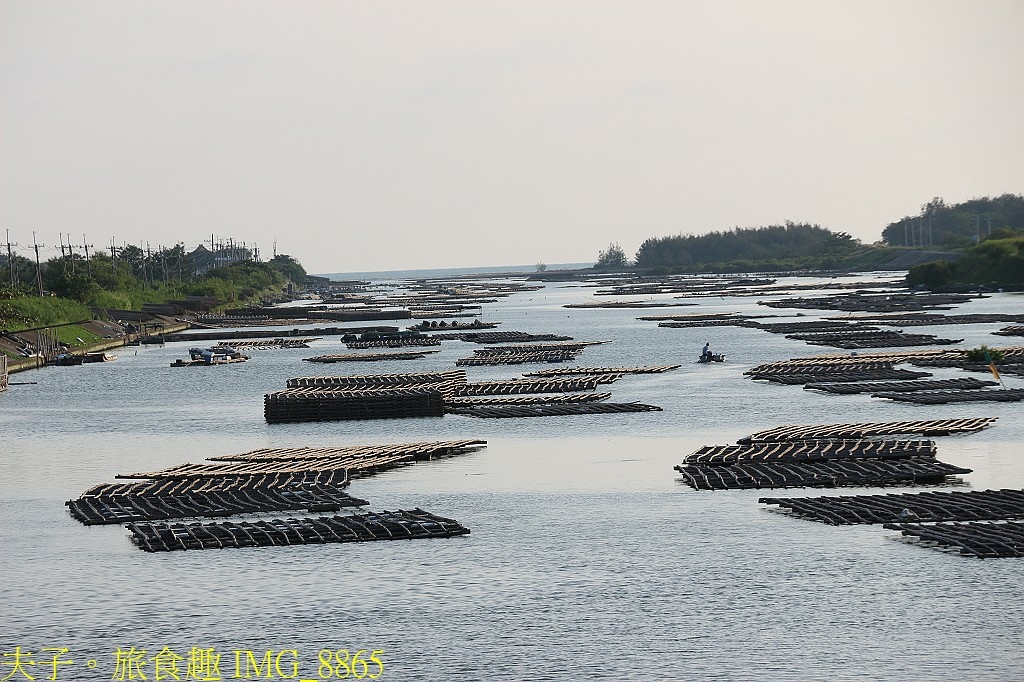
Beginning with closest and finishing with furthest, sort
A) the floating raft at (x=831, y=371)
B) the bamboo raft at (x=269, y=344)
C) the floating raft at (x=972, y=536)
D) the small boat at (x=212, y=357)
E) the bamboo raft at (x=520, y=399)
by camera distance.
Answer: the floating raft at (x=972, y=536)
the bamboo raft at (x=520, y=399)
the floating raft at (x=831, y=371)
the small boat at (x=212, y=357)
the bamboo raft at (x=269, y=344)

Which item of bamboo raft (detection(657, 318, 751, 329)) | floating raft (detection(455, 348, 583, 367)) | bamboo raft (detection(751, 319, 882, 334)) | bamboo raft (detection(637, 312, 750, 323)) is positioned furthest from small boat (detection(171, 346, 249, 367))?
bamboo raft (detection(637, 312, 750, 323))

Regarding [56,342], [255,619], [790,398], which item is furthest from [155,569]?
[56,342]

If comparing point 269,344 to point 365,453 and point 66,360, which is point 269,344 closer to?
A: point 66,360

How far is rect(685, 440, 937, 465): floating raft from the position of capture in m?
53.9

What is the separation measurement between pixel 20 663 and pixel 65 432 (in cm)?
4206

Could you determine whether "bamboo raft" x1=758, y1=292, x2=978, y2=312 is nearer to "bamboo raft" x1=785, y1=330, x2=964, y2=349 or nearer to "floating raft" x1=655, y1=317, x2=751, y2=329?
"floating raft" x1=655, y1=317, x2=751, y2=329

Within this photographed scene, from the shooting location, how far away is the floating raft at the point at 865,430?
2362 inches

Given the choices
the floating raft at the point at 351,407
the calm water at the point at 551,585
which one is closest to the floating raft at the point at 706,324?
the floating raft at the point at 351,407

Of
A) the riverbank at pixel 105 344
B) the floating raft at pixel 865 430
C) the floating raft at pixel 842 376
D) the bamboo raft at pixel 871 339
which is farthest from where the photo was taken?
the riverbank at pixel 105 344

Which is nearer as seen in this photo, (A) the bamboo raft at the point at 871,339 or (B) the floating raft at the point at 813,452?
(B) the floating raft at the point at 813,452

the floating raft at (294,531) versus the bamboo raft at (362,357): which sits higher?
the bamboo raft at (362,357)

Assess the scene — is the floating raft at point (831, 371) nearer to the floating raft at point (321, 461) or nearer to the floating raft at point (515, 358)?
the floating raft at point (515, 358)

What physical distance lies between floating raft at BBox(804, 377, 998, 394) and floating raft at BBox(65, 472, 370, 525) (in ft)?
125

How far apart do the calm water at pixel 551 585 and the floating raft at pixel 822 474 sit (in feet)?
3.35
